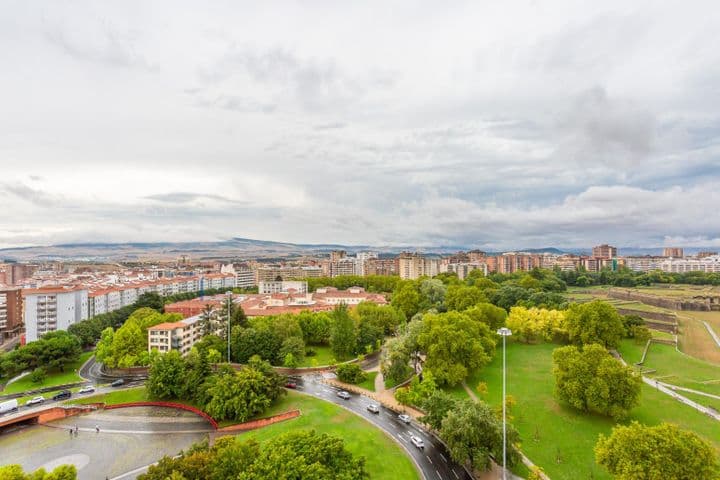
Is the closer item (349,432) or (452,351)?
(349,432)

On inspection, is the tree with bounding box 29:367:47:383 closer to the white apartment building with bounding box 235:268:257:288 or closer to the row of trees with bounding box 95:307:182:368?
the row of trees with bounding box 95:307:182:368

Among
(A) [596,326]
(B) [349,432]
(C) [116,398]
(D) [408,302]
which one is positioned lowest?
(C) [116,398]

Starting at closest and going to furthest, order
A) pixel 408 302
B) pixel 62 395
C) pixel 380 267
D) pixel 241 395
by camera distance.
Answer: pixel 241 395 < pixel 62 395 < pixel 408 302 < pixel 380 267

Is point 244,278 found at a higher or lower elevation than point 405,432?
higher

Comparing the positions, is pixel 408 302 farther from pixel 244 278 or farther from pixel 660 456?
pixel 244 278

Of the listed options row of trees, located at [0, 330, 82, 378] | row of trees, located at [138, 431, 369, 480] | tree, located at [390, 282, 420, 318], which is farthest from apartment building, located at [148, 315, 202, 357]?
tree, located at [390, 282, 420, 318]

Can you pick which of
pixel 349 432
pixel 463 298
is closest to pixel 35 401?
pixel 349 432

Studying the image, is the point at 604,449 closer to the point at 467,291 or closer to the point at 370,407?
the point at 370,407

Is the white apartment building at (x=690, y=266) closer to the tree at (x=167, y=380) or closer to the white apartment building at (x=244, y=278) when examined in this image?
the white apartment building at (x=244, y=278)
